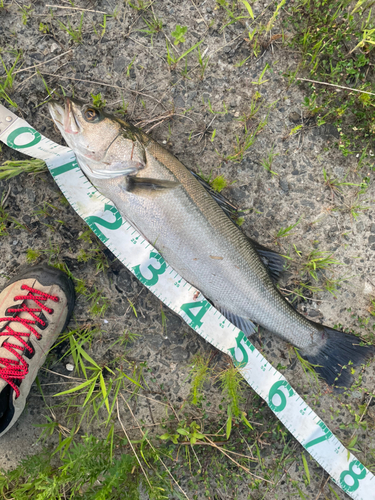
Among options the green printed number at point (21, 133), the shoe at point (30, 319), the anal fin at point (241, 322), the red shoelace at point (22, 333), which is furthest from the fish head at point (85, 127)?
the anal fin at point (241, 322)

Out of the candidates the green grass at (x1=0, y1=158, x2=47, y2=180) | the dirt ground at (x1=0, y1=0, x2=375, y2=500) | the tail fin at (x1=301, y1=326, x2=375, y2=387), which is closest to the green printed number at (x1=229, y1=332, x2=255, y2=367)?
the dirt ground at (x1=0, y1=0, x2=375, y2=500)

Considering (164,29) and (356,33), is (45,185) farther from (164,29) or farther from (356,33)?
(356,33)

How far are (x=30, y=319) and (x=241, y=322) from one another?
1965 millimetres

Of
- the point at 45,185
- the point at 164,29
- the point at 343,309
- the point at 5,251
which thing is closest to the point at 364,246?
the point at 343,309

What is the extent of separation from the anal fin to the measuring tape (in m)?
0.04

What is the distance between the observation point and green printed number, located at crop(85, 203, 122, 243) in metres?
3.10

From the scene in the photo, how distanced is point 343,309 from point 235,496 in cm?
208

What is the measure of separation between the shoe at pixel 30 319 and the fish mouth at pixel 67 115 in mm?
1295

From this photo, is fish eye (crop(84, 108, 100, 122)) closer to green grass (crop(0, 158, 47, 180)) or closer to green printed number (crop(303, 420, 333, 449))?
green grass (crop(0, 158, 47, 180))

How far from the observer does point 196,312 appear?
3131 millimetres

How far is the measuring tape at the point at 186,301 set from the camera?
10.2 feet

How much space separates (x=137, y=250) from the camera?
10.2 ft

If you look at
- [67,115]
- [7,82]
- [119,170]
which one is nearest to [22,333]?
[119,170]

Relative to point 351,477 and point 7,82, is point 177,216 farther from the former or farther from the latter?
point 351,477
